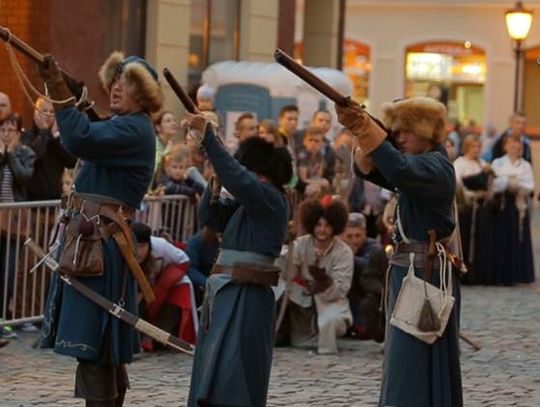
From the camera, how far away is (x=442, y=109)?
8352 mm

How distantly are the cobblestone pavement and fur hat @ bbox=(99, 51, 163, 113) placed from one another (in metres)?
2.13

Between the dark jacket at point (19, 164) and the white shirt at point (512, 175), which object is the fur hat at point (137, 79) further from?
the white shirt at point (512, 175)

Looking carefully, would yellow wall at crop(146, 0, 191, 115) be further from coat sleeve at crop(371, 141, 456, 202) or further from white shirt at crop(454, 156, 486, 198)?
coat sleeve at crop(371, 141, 456, 202)

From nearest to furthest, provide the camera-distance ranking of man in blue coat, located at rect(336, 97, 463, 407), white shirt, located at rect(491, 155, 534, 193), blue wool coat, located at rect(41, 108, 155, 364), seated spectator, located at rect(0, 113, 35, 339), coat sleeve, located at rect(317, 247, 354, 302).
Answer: man in blue coat, located at rect(336, 97, 463, 407), blue wool coat, located at rect(41, 108, 155, 364), seated spectator, located at rect(0, 113, 35, 339), coat sleeve, located at rect(317, 247, 354, 302), white shirt, located at rect(491, 155, 534, 193)

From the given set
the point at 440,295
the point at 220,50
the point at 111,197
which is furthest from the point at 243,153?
the point at 220,50

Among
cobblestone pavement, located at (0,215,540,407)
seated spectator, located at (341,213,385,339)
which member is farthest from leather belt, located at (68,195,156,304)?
seated spectator, located at (341,213,385,339)

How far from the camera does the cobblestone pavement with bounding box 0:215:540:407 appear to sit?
402 inches

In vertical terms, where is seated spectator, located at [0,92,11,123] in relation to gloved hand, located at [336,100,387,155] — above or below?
above

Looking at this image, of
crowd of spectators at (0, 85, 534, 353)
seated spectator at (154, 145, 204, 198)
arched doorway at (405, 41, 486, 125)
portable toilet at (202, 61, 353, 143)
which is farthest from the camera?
arched doorway at (405, 41, 486, 125)

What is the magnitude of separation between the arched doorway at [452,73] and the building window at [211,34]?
15.7m

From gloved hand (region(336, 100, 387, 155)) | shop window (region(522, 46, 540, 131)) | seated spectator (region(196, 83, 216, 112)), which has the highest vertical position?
shop window (region(522, 46, 540, 131))

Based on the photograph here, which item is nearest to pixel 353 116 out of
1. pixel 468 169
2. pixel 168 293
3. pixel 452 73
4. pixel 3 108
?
pixel 168 293

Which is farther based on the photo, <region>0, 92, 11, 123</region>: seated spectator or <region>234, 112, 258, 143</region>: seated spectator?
<region>234, 112, 258, 143</region>: seated spectator

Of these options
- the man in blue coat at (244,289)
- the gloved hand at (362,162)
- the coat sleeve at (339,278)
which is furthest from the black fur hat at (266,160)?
the coat sleeve at (339,278)
